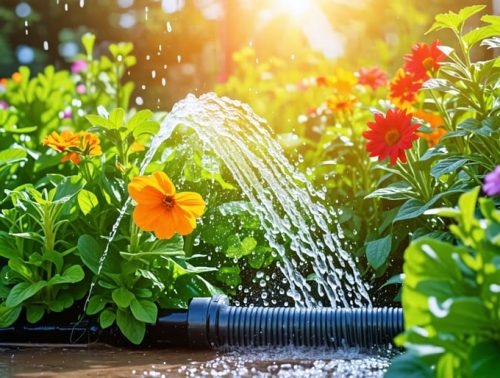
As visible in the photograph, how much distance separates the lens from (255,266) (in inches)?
133

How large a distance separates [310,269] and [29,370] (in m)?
1.33

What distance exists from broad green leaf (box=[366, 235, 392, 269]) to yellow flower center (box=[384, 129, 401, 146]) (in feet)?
1.44

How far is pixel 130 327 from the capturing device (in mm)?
2879

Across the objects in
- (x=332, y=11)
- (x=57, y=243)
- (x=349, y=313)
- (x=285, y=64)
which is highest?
(x=332, y=11)

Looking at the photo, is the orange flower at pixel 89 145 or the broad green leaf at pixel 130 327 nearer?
the broad green leaf at pixel 130 327

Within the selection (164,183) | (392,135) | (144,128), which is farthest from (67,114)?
(392,135)

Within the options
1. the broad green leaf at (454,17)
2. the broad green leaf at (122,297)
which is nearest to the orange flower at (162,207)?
the broad green leaf at (122,297)

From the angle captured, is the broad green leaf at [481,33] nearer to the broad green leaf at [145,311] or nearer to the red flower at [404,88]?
the red flower at [404,88]

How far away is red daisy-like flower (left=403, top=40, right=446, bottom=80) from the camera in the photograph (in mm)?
3209

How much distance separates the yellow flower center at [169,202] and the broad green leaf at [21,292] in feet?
1.63

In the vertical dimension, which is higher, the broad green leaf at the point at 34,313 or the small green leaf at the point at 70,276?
the small green leaf at the point at 70,276

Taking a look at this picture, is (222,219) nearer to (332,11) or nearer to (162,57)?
(332,11)

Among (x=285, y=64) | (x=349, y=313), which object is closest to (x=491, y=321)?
(x=349, y=313)

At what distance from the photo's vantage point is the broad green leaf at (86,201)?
121 inches
